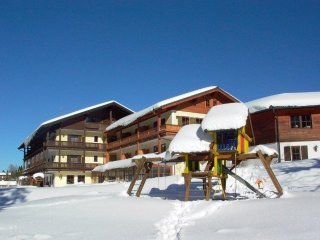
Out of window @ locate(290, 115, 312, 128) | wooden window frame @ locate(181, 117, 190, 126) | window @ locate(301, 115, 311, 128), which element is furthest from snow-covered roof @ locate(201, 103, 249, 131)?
wooden window frame @ locate(181, 117, 190, 126)

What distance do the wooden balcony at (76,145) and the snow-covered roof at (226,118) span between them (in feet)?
111

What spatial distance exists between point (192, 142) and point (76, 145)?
33.8m

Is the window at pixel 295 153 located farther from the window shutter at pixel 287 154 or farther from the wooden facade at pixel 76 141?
the wooden facade at pixel 76 141

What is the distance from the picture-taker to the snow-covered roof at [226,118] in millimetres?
15990

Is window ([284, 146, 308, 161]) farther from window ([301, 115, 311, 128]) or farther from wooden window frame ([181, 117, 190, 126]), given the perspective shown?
wooden window frame ([181, 117, 190, 126])

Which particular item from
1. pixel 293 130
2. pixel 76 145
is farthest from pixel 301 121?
pixel 76 145

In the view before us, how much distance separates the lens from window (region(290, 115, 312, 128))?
33.1m

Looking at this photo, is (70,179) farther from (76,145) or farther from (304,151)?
(304,151)

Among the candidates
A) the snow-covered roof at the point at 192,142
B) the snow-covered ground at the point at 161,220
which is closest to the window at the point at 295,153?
Answer: the snow-covered roof at the point at 192,142

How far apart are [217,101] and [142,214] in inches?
1166

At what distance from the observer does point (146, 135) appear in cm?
4069

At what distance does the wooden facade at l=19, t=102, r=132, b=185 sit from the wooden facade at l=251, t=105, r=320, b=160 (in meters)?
22.7

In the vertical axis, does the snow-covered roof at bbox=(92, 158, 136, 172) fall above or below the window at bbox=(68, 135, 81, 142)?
below

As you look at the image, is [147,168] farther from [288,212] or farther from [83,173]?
Answer: [83,173]
